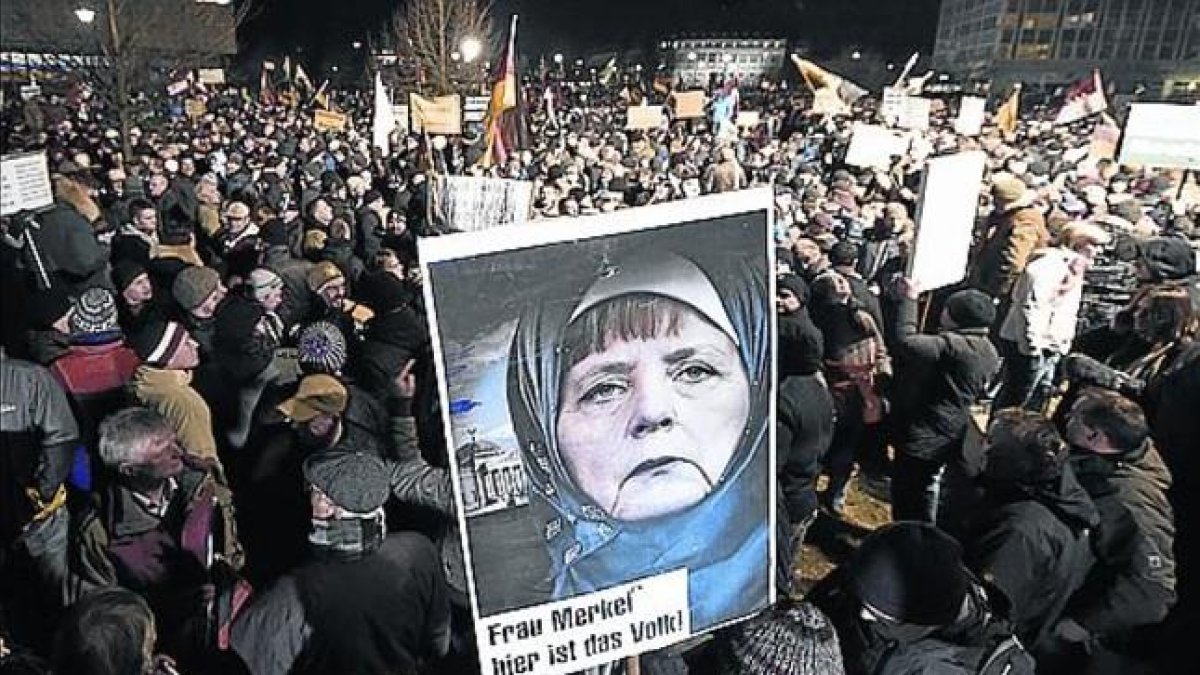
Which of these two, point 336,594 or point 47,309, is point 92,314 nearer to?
point 47,309

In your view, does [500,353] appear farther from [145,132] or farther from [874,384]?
[145,132]

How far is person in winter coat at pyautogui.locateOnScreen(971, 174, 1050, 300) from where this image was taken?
7539 mm

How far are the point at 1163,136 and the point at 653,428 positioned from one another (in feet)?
28.4

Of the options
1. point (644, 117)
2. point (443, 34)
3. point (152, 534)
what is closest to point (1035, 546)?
point (152, 534)

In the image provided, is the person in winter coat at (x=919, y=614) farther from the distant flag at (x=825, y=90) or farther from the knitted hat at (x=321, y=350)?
the distant flag at (x=825, y=90)

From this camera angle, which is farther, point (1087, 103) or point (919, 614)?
point (1087, 103)

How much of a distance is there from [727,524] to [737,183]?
33.7 ft

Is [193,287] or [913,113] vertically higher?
[193,287]

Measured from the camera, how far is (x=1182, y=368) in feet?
14.9

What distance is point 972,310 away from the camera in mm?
5191

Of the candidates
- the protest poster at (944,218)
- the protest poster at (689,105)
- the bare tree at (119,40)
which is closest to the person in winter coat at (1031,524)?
the protest poster at (944,218)

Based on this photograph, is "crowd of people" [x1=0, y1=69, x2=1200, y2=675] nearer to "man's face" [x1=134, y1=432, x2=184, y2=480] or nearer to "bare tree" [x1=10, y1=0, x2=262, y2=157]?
"man's face" [x1=134, y1=432, x2=184, y2=480]

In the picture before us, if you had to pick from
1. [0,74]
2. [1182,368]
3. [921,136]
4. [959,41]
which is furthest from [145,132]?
[959,41]

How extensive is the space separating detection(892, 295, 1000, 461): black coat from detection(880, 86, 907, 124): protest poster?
38.4 ft
